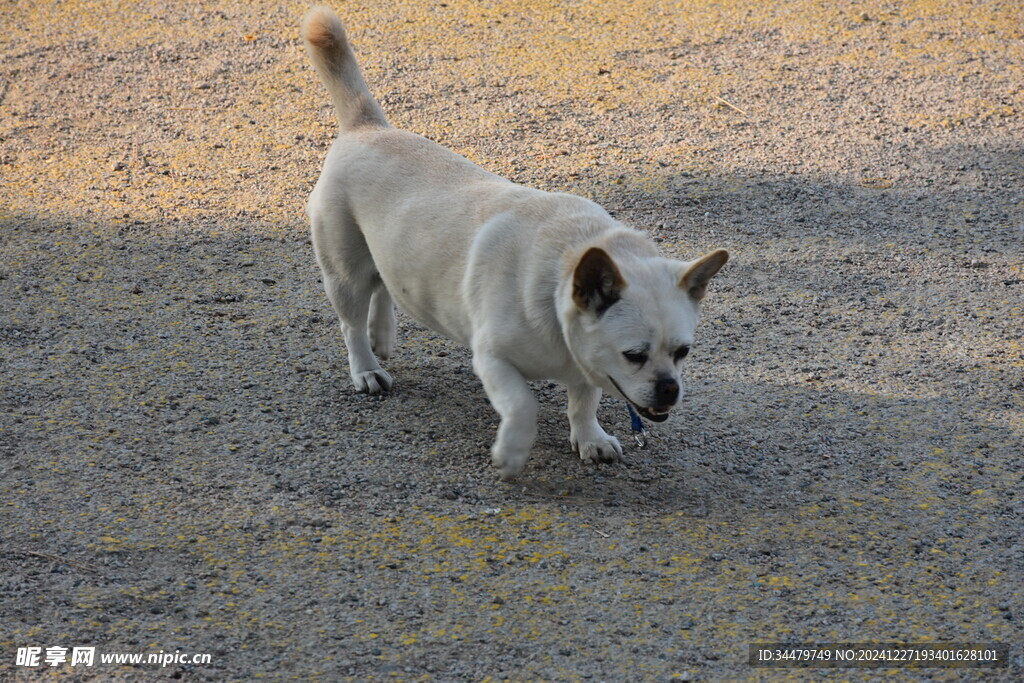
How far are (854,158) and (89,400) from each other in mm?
5167

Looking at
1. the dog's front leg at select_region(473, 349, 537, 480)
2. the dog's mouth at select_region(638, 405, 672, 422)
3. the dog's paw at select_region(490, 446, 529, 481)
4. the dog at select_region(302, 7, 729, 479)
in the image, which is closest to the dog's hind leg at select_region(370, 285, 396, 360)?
the dog at select_region(302, 7, 729, 479)


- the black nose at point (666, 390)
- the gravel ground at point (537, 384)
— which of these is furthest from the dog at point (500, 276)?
the gravel ground at point (537, 384)

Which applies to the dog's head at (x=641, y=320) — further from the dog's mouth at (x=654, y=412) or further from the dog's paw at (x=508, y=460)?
the dog's paw at (x=508, y=460)

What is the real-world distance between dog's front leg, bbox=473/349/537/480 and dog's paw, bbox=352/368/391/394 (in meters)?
0.92

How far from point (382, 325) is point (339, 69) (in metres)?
1.20

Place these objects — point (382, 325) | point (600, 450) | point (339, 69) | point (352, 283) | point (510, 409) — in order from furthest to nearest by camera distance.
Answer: point (382, 325)
point (339, 69)
point (352, 283)
point (600, 450)
point (510, 409)

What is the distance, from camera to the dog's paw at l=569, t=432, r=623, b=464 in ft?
14.1

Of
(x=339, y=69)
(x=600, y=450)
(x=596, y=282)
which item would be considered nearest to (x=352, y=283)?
(x=339, y=69)

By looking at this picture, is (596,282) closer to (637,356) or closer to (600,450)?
(637,356)

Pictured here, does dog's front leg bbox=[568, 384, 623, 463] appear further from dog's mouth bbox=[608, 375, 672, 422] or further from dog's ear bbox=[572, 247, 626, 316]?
dog's ear bbox=[572, 247, 626, 316]

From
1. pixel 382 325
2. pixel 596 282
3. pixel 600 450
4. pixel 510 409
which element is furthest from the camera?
pixel 382 325

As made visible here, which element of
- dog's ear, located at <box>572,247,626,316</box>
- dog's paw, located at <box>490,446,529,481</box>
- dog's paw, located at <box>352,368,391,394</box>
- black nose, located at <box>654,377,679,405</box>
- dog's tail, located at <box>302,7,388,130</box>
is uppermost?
dog's tail, located at <box>302,7,388,130</box>

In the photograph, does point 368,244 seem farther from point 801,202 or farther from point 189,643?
point 801,202

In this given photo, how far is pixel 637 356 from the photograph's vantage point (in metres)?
3.65
